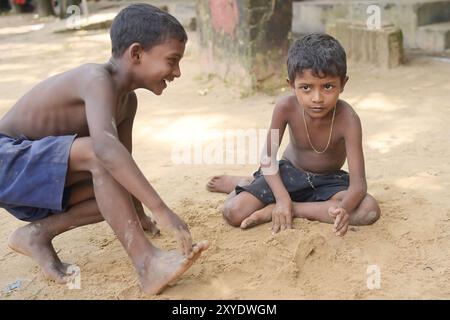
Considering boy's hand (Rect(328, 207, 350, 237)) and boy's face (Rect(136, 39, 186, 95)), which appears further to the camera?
boy's hand (Rect(328, 207, 350, 237))

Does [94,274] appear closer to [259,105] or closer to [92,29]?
[259,105]

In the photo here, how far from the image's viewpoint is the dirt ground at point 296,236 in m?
2.10

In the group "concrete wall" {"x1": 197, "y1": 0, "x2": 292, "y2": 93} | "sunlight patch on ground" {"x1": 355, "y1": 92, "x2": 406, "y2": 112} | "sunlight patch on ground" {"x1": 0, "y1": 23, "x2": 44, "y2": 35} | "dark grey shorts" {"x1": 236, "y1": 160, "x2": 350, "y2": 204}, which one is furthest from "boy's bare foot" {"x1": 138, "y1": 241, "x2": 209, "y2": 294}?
"sunlight patch on ground" {"x1": 0, "y1": 23, "x2": 44, "y2": 35}

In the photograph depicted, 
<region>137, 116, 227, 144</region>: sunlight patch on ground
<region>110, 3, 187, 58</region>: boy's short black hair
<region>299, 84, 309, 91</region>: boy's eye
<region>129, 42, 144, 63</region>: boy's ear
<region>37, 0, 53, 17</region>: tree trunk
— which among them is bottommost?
<region>137, 116, 227, 144</region>: sunlight patch on ground

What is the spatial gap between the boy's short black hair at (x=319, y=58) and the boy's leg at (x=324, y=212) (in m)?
0.55

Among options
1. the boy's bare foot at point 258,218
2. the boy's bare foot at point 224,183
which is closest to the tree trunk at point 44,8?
the boy's bare foot at point 224,183

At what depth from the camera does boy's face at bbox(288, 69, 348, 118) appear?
7.85 feet

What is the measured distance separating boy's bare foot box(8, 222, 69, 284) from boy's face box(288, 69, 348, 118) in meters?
1.20

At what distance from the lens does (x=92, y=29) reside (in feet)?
31.3

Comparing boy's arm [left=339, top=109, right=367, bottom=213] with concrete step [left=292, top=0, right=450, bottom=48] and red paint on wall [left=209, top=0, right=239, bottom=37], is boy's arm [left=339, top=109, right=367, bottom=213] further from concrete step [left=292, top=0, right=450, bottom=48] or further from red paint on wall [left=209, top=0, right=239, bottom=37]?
concrete step [left=292, top=0, right=450, bottom=48]

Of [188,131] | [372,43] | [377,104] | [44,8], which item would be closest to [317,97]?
[188,131]

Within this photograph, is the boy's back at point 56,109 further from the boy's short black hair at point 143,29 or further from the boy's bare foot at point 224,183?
the boy's bare foot at point 224,183

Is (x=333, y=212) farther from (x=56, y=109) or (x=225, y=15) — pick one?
(x=225, y=15)
